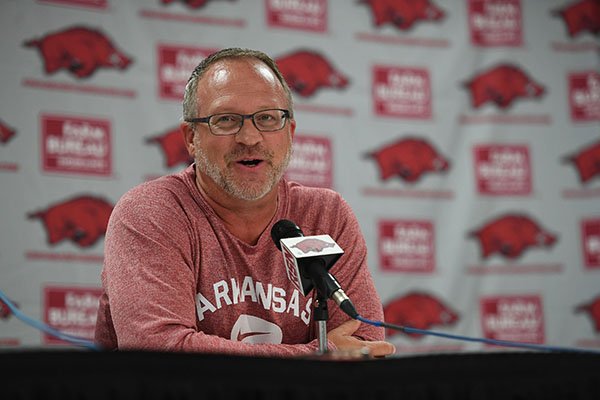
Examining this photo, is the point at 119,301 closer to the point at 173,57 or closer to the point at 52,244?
the point at 52,244

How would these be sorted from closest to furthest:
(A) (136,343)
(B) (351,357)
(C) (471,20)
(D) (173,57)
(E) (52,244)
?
1. (B) (351,357)
2. (A) (136,343)
3. (E) (52,244)
4. (D) (173,57)
5. (C) (471,20)

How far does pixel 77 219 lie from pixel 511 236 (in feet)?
7.44

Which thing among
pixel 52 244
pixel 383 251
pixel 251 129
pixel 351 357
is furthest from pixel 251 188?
pixel 383 251

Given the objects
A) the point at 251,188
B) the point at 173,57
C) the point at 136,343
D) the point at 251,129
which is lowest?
the point at 136,343

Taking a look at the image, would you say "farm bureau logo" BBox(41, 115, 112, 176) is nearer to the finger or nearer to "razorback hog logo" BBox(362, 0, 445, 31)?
"razorback hog logo" BBox(362, 0, 445, 31)

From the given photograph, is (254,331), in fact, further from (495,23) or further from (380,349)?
(495,23)

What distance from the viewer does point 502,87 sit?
4461mm

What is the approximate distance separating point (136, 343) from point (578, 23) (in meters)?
3.56

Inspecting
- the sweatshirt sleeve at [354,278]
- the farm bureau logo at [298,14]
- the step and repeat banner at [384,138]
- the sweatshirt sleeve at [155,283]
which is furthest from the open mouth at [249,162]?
the farm bureau logo at [298,14]

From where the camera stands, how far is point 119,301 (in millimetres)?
2064

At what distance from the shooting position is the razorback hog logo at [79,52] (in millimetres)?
3670

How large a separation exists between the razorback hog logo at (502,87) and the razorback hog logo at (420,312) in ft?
3.65

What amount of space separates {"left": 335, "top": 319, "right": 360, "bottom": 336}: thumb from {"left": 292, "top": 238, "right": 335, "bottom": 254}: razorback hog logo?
47 cm

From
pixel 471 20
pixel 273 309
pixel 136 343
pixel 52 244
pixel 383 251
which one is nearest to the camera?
pixel 136 343
